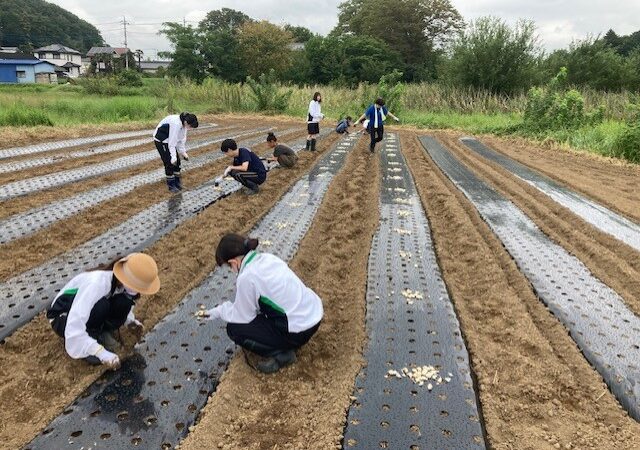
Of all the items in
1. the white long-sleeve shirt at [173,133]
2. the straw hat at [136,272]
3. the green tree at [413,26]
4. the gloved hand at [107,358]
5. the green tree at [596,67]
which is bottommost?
the gloved hand at [107,358]

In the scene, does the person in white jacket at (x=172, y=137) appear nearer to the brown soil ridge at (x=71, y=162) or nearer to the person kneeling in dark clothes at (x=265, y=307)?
the brown soil ridge at (x=71, y=162)

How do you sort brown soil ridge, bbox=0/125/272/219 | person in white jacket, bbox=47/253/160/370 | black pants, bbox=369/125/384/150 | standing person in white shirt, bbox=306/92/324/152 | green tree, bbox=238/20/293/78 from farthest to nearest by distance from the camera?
1. green tree, bbox=238/20/293/78
2. black pants, bbox=369/125/384/150
3. standing person in white shirt, bbox=306/92/324/152
4. brown soil ridge, bbox=0/125/272/219
5. person in white jacket, bbox=47/253/160/370

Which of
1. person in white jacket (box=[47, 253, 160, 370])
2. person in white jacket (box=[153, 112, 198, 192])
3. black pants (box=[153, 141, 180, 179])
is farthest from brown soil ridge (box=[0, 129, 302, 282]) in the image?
person in white jacket (box=[47, 253, 160, 370])

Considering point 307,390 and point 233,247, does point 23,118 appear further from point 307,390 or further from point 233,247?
point 307,390

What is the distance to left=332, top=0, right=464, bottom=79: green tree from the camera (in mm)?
40062

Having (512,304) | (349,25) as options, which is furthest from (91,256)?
(349,25)

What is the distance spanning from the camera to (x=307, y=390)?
8.61 feet

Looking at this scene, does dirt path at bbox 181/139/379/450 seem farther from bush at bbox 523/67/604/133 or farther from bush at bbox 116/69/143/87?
bush at bbox 116/69/143/87

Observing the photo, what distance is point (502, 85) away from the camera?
77.2 feet

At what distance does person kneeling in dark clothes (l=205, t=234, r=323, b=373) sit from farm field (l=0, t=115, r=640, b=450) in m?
0.17

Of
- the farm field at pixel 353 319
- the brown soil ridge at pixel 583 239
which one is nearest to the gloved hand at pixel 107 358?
the farm field at pixel 353 319

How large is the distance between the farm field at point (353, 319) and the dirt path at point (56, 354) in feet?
0.05

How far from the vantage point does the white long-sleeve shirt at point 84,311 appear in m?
2.52

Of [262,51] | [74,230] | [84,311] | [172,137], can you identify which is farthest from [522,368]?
[262,51]
